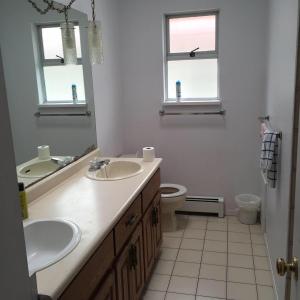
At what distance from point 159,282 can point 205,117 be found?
69.4 inches

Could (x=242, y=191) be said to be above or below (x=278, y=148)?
below

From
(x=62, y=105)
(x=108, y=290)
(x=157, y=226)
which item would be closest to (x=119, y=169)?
(x=157, y=226)

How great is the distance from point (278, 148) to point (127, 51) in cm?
208

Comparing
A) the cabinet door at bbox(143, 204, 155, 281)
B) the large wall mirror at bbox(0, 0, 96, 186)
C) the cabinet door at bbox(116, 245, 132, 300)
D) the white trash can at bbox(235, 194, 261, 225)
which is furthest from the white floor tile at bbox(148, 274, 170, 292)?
the white trash can at bbox(235, 194, 261, 225)

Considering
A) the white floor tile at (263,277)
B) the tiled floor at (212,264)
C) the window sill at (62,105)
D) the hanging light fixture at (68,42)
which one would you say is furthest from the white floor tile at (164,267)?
the hanging light fixture at (68,42)

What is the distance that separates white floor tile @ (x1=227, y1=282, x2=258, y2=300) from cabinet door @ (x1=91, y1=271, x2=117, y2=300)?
106 centimetres

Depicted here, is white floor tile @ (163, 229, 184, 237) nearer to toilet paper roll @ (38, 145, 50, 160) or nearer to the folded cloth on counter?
the folded cloth on counter

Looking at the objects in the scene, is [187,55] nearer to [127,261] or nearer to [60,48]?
[60,48]

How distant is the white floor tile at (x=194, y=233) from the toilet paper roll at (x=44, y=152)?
5.59ft

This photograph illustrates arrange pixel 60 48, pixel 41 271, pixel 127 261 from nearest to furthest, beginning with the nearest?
pixel 41 271 < pixel 127 261 < pixel 60 48

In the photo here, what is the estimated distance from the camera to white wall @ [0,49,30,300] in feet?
2.14

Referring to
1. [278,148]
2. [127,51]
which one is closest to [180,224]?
[278,148]

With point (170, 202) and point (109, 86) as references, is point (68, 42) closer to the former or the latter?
point (109, 86)

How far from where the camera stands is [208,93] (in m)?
3.49
